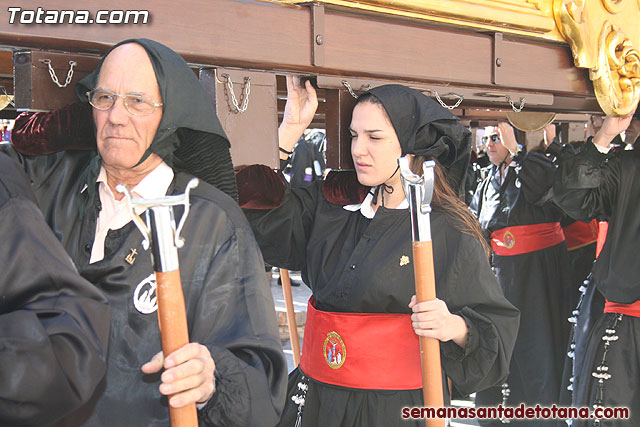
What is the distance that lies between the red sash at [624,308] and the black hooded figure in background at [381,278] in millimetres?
1206

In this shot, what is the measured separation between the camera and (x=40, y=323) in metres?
0.94

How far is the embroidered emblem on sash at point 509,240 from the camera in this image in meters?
4.29

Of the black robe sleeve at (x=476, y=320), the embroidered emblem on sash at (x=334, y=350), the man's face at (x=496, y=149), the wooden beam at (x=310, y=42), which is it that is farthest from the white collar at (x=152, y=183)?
the man's face at (x=496, y=149)

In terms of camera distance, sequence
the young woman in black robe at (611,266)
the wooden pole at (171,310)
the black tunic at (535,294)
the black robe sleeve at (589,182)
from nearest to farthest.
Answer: the wooden pole at (171,310), the young woman in black robe at (611,266), the black robe sleeve at (589,182), the black tunic at (535,294)

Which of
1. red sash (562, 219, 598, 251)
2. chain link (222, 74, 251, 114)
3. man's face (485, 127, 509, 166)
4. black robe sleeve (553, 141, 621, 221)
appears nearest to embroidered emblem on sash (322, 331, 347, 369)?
chain link (222, 74, 251, 114)

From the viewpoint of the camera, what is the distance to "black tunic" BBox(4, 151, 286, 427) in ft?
4.39

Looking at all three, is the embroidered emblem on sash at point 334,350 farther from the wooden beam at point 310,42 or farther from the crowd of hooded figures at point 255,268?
the wooden beam at point 310,42

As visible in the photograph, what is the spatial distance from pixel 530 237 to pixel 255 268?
10.2ft

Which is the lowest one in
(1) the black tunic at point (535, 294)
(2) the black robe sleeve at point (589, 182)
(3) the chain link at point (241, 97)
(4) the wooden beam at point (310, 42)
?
(1) the black tunic at point (535, 294)

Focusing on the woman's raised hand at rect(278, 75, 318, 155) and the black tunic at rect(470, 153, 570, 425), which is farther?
the black tunic at rect(470, 153, 570, 425)

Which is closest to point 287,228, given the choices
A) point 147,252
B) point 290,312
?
point 147,252

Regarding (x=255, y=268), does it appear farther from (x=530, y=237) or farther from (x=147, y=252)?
(x=530, y=237)

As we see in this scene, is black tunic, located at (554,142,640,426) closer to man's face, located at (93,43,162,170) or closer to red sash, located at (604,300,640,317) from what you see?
red sash, located at (604,300,640,317)

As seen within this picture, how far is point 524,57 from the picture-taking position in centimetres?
→ 245
